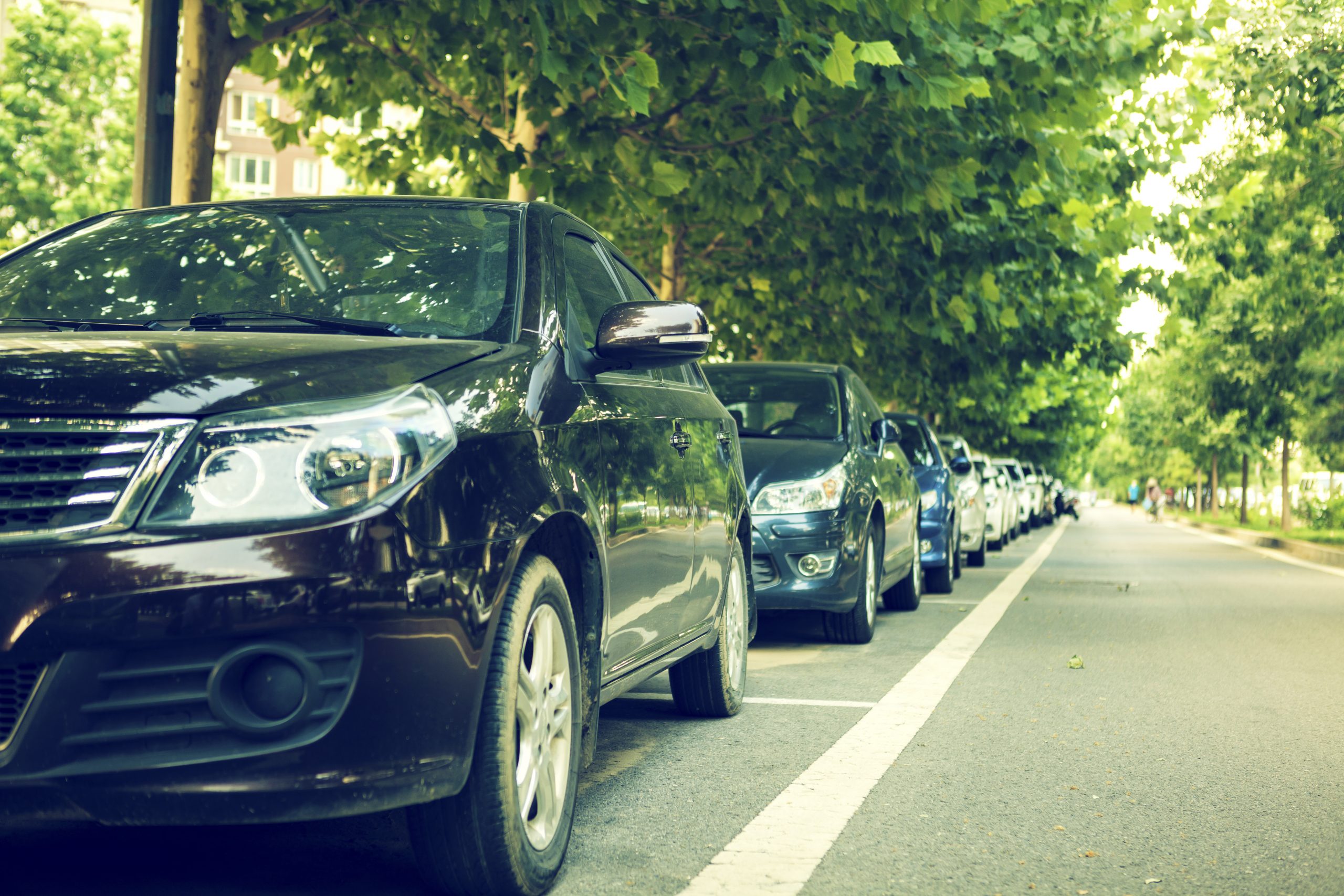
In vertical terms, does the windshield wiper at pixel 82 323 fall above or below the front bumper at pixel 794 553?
above

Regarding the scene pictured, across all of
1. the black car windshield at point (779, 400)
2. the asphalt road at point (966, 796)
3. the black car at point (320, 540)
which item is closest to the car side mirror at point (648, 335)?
the black car at point (320, 540)

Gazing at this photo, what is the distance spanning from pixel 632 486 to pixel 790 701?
278 cm

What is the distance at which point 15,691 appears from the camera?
2893mm

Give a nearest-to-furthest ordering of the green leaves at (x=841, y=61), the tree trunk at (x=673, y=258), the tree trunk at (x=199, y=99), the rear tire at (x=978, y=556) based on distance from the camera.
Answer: the green leaves at (x=841, y=61) → the tree trunk at (x=199, y=99) → the tree trunk at (x=673, y=258) → the rear tire at (x=978, y=556)

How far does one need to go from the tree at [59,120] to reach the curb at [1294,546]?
2782 centimetres

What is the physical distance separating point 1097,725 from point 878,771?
1.54 metres

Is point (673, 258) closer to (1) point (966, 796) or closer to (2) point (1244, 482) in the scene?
(1) point (966, 796)

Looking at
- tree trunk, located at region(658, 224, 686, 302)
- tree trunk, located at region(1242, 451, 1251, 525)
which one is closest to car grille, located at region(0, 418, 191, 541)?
tree trunk, located at region(658, 224, 686, 302)

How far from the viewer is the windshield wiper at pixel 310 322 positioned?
3.91 m

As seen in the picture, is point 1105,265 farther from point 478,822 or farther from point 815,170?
point 478,822

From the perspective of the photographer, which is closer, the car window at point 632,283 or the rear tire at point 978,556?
the car window at point 632,283

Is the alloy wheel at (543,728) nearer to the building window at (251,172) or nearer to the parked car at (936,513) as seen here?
the parked car at (936,513)

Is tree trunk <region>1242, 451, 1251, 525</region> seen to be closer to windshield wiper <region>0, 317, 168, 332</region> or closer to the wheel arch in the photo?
the wheel arch

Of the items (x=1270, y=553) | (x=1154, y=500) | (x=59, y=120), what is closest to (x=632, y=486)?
(x=1270, y=553)
